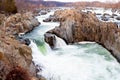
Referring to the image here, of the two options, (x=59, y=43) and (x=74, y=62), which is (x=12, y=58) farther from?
(x=59, y=43)

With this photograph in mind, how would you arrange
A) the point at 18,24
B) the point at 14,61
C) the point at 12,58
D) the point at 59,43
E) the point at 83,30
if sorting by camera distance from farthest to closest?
the point at 18,24
the point at 83,30
the point at 59,43
the point at 12,58
the point at 14,61

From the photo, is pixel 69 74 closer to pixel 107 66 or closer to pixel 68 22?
pixel 107 66

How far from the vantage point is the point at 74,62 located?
2219 centimetres

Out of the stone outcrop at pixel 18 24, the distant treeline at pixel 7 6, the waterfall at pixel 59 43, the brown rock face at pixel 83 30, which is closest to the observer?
the waterfall at pixel 59 43

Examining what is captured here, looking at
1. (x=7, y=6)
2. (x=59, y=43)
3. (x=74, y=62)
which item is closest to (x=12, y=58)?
(x=74, y=62)

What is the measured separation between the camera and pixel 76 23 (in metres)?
32.4

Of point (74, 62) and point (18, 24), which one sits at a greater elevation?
point (18, 24)

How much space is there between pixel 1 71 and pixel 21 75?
1.97 meters

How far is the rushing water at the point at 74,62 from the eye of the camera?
19.1m

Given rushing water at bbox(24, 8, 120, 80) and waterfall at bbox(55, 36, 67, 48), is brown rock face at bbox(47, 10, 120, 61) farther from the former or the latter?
rushing water at bbox(24, 8, 120, 80)

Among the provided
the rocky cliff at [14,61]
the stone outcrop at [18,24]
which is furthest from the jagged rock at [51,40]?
the rocky cliff at [14,61]

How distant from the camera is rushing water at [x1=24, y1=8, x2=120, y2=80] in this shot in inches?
753

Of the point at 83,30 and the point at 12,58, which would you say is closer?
the point at 12,58

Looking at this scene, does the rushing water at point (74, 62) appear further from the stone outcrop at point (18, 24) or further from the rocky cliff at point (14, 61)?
the stone outcrop at point (18, 24)
